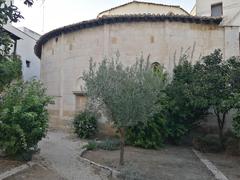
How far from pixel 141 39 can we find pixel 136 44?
1.31 ft

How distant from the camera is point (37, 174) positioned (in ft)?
28.5

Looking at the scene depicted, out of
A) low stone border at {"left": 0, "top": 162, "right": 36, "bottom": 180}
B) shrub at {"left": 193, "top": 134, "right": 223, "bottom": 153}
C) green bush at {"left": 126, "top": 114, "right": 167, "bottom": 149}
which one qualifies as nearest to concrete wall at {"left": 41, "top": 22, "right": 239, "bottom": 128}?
green bush at {"left": 126, "top": 114, "right": 167, "bottom": 149}

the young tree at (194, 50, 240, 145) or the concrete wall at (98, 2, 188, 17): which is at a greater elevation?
the concrete wall at (98, 2, 188, 17)

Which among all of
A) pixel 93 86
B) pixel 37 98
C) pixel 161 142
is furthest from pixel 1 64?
pixel 161 142

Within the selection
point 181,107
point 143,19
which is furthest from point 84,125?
point 143,19

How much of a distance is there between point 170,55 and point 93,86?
8843mm

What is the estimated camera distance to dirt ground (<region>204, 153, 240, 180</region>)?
10477 millimetres

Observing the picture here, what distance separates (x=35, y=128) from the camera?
9.66 metres

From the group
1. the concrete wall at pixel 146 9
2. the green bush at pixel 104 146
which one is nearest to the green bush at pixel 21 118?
the green bush at pixel 104 146

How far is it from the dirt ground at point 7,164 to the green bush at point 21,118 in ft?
0.83

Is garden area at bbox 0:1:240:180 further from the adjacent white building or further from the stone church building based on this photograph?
the adjacent white building

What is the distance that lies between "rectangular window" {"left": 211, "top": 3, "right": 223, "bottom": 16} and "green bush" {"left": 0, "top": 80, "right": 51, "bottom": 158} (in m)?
13.8

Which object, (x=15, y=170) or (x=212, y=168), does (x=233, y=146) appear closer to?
(x=212, y=168)

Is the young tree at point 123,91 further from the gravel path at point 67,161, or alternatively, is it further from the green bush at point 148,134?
the green bush at point 148,134
